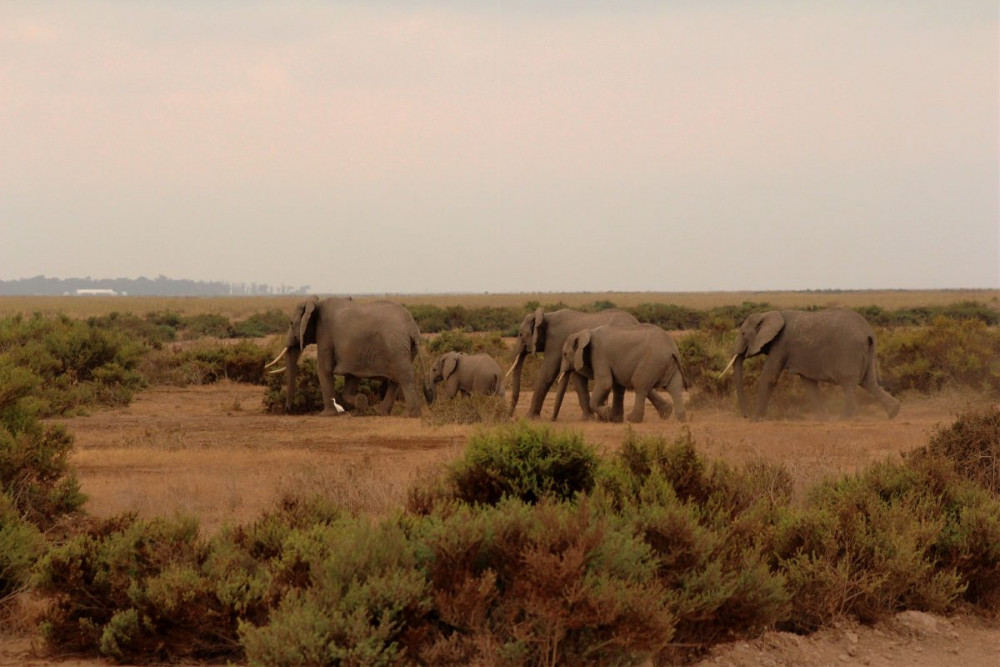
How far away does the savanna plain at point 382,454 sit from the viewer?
7438 mm

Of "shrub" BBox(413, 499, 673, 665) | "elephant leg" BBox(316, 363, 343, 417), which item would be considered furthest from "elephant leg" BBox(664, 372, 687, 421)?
"shrub" BBox(413, 499, 673, 665)

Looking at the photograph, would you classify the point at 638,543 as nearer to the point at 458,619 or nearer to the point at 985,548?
the point at 458,619

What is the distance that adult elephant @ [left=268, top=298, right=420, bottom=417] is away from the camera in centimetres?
2048

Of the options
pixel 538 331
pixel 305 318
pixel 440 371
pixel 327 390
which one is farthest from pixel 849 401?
pixel 305 318

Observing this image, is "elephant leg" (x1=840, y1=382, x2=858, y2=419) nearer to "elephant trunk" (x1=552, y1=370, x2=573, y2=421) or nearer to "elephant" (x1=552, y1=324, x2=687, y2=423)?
"elephant" (x1=552, y1=324, x2=687, y2=423)

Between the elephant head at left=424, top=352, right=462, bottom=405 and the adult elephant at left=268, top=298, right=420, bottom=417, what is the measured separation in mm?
639

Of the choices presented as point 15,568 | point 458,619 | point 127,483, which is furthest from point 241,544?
point 127,483

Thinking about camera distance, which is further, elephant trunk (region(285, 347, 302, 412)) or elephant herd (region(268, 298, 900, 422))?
elephant trunk (region(285, 347, 302, 412))

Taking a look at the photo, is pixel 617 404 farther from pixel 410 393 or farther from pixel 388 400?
pixel 388 400

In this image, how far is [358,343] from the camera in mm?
20562

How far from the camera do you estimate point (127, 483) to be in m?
12.2

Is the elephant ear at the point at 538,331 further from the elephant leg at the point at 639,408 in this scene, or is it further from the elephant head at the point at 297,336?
the elephant head at the point at 297,336

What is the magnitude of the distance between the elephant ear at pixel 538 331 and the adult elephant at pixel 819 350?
137 inches

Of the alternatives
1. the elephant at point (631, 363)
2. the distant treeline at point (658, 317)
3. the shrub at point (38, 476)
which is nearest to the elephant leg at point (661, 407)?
the elephant at point (631, 363)
